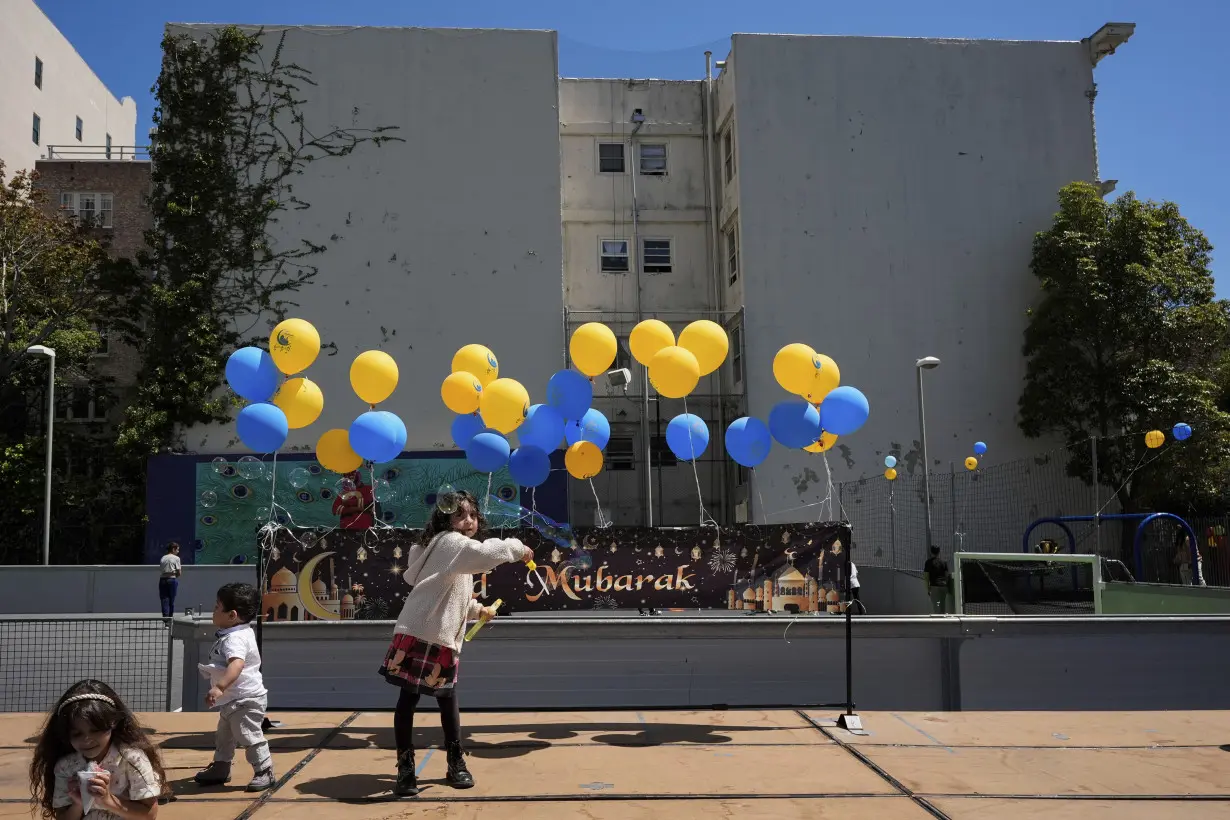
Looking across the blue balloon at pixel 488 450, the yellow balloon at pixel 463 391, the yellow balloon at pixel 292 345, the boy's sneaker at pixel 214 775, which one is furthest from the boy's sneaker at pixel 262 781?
the blue balloon at pixel 488 450

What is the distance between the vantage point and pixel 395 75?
28156 millimetres

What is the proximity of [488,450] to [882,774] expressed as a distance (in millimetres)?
8819

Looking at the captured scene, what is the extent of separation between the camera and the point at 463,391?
44.1ft

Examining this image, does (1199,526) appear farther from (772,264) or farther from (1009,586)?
(772,264)

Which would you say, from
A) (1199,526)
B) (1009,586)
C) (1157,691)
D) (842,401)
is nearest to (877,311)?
(1199,526)

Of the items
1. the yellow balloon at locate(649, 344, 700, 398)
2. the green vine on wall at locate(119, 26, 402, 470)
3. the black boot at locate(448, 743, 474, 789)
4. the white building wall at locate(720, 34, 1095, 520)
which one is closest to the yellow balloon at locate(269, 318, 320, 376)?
the yellow balloon at locate(649, 344, 700, 398)

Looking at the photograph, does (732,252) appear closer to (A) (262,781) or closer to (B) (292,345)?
(B) (292,345)

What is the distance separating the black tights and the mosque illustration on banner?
12.3 feet

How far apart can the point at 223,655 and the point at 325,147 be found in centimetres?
2388

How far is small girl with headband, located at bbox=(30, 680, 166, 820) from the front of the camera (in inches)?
144

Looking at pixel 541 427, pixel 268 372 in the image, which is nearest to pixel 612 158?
pixel 541 427

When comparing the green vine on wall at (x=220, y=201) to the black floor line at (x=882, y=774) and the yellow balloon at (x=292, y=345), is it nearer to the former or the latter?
the yellow balloon at (x=292, y=345)

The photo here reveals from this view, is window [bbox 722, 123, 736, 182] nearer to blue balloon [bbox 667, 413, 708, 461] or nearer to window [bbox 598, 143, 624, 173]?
window [bbox 598, 143, 624, 173]

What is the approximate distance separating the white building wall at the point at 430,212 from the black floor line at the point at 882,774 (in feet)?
65.3
